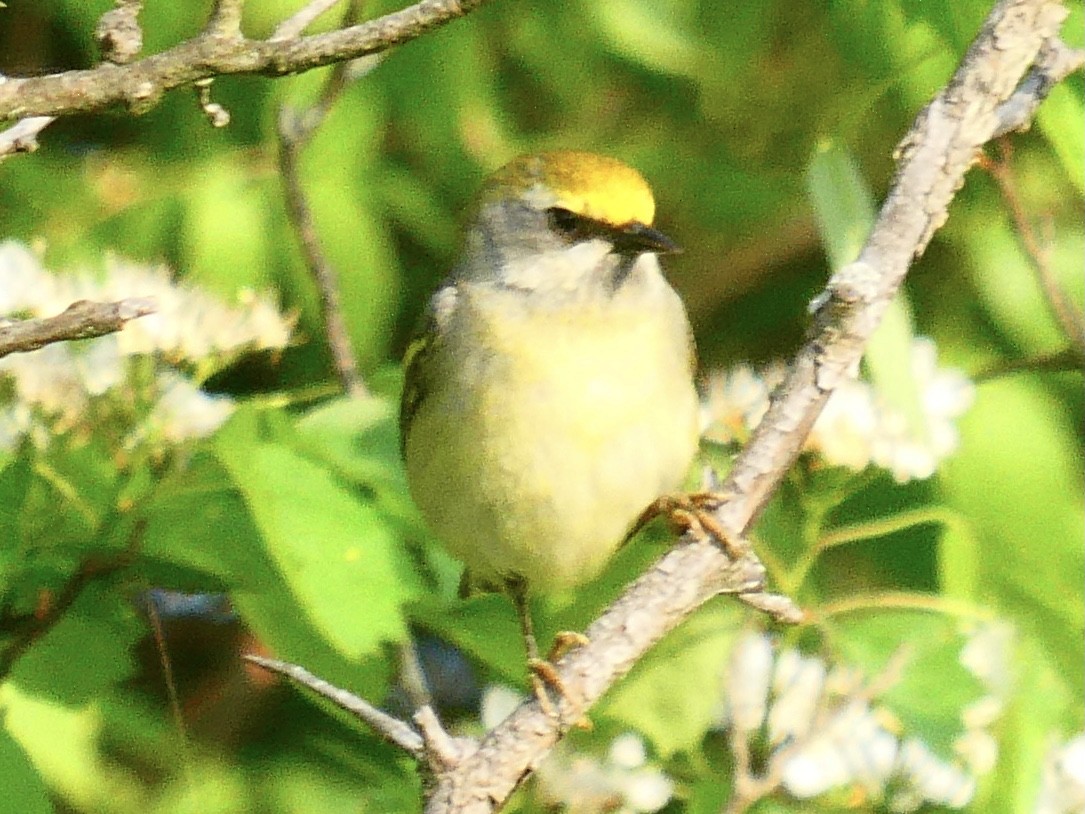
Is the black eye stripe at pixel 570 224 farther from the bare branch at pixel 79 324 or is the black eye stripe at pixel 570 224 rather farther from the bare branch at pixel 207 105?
the bare branch at pixel 79 324

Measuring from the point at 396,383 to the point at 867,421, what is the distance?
2.76 feet

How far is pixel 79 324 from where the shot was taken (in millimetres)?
1535

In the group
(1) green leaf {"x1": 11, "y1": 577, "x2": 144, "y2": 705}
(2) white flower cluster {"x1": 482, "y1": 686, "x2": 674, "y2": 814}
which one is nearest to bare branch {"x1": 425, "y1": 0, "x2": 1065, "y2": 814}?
(2) white flower cluster {"x1": 482, "y1": 686, "x2": 674, "y2": 814}

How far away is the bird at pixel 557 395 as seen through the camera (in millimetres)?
2682

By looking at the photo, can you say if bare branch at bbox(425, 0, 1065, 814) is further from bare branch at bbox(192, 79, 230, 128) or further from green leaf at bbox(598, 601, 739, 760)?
bare branch at bbox(192, 79, 230, 128)

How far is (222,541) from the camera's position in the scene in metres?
2.40

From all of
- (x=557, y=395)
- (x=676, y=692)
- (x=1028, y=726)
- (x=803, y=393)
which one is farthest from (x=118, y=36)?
(x=1028, y=726)

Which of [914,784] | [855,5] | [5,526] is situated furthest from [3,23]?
[914,784]

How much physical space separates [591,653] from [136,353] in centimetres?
101

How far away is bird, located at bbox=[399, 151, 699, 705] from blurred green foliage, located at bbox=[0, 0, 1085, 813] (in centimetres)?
10

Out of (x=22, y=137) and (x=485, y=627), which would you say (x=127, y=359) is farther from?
(x=22, y=137)

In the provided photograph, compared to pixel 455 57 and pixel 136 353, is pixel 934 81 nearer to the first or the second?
pixel 455 57

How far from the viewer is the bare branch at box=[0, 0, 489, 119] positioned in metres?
1.58

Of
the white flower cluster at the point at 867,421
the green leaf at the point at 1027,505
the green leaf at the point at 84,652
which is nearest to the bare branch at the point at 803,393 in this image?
the white flower cluster at the point at 867,421
